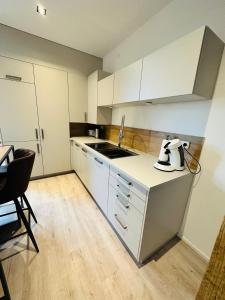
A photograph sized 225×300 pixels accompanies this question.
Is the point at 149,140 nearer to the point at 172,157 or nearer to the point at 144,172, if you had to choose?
the point at 172,157

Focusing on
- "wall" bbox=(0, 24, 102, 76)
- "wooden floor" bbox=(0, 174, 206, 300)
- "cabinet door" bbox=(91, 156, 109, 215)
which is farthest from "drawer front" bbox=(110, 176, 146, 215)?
"wall" bbox=(0, 24, 102, 76)

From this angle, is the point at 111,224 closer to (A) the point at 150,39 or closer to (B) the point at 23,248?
(B) the point at 23,248

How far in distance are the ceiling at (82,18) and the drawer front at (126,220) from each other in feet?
7.06

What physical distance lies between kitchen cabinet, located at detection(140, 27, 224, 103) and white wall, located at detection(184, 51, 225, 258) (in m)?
0.14

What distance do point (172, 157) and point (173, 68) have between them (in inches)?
32.0

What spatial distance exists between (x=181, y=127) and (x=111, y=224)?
57.1 inches

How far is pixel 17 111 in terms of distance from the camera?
234 cm

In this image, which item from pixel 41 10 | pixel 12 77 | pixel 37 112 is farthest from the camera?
pixel 37 112

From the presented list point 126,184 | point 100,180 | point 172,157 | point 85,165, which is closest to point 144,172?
point 126,184

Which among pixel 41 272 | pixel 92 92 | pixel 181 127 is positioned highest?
pixel 92 92

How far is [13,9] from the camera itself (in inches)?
68.8

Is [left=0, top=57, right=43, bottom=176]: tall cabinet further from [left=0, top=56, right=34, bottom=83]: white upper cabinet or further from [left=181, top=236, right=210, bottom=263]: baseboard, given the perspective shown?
[left=181, top=236, right=210, bottom=263]: baseboard

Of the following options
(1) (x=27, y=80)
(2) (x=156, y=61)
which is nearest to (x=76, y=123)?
(1) (x=27, y=80)

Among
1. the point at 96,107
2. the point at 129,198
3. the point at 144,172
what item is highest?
the point at 96,107
